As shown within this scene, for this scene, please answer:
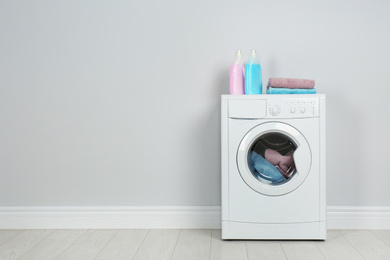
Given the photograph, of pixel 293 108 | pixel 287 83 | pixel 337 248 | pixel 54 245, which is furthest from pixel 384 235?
pixel 54 245

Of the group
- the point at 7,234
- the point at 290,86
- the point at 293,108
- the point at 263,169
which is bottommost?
the point at 7,234

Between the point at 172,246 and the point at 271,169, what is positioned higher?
the point at 271,169

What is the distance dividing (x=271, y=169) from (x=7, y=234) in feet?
5.08

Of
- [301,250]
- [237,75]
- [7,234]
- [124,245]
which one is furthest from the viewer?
[7,234]

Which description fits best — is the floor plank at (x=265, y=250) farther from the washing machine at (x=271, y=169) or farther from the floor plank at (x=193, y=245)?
the floor plank at (x=193, y=245)

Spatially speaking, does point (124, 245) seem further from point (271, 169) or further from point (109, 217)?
point (271, 169)

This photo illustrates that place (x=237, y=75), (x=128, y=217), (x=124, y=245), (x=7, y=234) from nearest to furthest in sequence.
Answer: (x=124, y=245) < (x=237, y=75) < (x=7, y=234) < (x=128, y=217)

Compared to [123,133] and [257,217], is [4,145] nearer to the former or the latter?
[123,133]

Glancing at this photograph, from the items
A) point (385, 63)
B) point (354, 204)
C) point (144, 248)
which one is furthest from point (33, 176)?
point (385, 63)

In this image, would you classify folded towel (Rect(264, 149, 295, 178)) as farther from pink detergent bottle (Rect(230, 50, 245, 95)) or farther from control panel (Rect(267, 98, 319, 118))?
pink detergent bottle (Rect(230, 50, 245, 95))

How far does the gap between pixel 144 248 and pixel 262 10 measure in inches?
59.3

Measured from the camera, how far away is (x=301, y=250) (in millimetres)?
2018

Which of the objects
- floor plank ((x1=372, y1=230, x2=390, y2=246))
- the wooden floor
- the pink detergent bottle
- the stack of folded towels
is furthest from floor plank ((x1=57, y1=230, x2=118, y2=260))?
floor plank ((x1=372, y1=230, x2=390, y2=246))

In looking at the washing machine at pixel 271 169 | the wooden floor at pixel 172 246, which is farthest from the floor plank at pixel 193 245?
the washing machine at pixel 271 169
